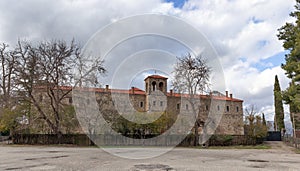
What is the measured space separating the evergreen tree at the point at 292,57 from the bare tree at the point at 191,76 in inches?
359

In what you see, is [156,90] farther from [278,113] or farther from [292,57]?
[292,57]

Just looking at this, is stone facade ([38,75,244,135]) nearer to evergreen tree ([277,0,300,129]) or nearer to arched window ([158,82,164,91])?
arched window ([158,82,164,91])

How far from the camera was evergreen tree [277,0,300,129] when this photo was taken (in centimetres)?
2236

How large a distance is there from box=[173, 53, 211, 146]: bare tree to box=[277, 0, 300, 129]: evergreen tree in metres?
9.11

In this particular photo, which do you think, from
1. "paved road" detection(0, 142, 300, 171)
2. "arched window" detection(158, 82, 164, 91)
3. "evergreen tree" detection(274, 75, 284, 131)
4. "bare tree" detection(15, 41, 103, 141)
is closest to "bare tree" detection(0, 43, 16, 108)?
"bare tree" detection(15, 41, 103, 141)

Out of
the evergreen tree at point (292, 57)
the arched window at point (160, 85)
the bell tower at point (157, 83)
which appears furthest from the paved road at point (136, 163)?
the arched window at point (160, 85)

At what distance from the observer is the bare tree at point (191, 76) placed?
32.3m

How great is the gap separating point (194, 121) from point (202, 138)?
89.2 inches

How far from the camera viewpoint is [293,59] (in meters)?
24.0

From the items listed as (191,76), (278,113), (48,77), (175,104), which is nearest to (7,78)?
(48,77)

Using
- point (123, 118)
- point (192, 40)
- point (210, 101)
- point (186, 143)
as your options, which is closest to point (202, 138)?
point (186, 143)

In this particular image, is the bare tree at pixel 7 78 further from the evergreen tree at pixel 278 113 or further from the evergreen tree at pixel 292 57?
the evergreen tree at pixel 278 113

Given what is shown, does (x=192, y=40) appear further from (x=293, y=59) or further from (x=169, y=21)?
(x=293, y=59)

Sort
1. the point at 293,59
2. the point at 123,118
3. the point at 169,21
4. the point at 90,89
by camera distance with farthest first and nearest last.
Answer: the point at 123,118
the point at 90,89
the point at 293,59
the point at 169,21
